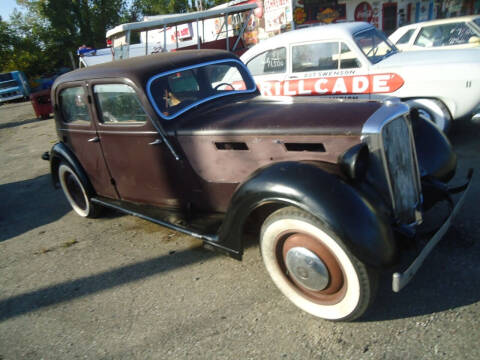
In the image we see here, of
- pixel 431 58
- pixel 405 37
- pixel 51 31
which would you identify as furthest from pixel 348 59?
pixel 51 31

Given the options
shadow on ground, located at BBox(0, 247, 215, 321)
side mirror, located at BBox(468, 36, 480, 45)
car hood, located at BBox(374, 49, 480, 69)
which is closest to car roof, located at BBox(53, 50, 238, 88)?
shadow on ground, located at BBox(0, 247, 215, 321)

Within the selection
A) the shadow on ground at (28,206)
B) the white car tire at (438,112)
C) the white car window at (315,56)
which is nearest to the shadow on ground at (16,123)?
the shadow on ground at (28,206)

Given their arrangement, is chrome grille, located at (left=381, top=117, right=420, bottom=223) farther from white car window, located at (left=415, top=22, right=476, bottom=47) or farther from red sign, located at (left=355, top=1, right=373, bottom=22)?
red sign, located at (left=355, top=1, right=373, bottom=22)

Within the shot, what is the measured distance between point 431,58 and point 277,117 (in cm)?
357

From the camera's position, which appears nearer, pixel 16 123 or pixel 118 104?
pixel 118 104

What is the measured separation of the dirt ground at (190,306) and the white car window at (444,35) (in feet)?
16.0

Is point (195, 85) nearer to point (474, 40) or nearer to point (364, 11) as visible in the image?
point (474, 40)

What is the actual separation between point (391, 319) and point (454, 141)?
3.86 m

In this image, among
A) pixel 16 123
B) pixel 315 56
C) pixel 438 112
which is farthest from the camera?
pixel 16 123

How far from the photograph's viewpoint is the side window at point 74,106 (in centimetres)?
348

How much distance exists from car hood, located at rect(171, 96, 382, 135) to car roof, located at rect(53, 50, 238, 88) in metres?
0.45

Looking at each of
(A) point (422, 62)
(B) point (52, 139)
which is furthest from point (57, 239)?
(B) point (52, 139)

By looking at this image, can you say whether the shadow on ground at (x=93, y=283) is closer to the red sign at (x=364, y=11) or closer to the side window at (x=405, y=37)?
the side window at (x=405, y=37)

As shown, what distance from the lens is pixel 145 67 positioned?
9.75ft
